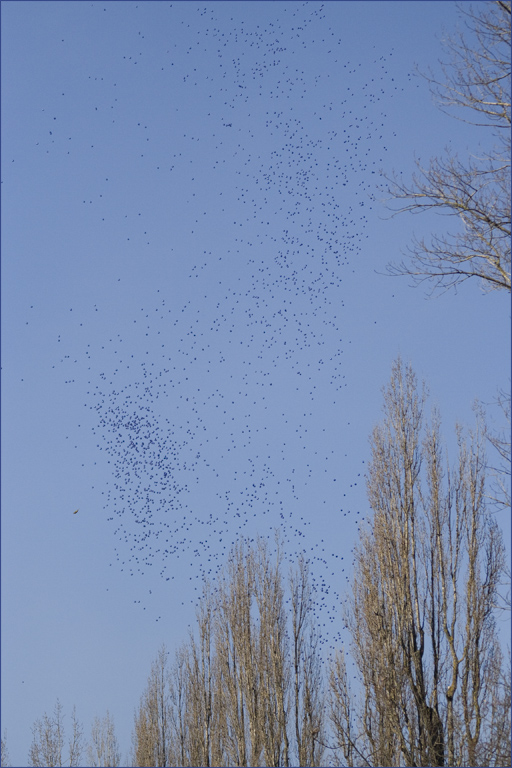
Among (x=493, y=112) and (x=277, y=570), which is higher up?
(x=493, y=112)

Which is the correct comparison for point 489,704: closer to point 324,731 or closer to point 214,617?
point 324,731

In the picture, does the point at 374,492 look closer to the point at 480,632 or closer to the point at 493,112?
the point at 480,632

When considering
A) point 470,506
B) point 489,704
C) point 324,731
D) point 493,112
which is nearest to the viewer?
point 493,112

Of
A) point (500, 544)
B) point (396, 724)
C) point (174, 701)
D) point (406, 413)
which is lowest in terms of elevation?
point (174, 701)

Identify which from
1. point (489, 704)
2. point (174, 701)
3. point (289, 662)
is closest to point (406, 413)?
point (489, 704)

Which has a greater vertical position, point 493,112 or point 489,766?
point 493,112

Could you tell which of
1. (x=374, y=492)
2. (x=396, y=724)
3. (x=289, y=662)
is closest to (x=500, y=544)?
(x=374, y=492)

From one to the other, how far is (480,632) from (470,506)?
5.90 ft

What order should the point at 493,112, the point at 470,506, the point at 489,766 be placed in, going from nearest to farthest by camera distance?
the point at 493,112 < the point at 489,766 < the point at 470,506

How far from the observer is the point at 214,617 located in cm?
1942

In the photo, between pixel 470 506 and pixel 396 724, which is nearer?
pixel 396 724

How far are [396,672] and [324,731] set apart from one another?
223 inches

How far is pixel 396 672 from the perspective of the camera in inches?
444

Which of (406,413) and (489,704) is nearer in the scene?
(489,704)
